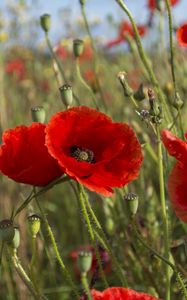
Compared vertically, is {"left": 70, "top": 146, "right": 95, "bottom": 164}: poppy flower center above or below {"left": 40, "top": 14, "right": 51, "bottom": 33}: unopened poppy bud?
below

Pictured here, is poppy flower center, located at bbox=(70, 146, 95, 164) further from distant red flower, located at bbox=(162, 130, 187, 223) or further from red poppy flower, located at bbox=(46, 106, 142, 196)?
distant red flower, located at bbox=(162, 130, 187, 223)

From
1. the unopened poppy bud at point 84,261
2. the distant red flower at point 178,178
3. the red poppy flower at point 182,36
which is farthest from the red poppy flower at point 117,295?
the red poppy flower at point 182,36

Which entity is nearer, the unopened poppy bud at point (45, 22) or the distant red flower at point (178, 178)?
the distant red flower at point (178, 178)

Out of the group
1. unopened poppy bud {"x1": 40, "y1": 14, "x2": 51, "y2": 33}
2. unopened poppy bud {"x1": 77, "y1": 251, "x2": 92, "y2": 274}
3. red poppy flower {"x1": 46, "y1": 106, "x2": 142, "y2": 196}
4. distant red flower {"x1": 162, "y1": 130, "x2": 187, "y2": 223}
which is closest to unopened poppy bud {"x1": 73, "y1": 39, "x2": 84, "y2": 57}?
unopened poppy bud {"x1": 40, "y1": 14, "x2": 51, "y2": 33}

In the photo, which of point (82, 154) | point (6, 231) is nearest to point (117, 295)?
point (6, 231)

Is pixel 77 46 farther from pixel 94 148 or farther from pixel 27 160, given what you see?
pixel 27 160

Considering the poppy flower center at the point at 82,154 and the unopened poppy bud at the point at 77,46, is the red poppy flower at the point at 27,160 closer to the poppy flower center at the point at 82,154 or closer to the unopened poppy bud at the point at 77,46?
the poppy flower center at the point at 82,154

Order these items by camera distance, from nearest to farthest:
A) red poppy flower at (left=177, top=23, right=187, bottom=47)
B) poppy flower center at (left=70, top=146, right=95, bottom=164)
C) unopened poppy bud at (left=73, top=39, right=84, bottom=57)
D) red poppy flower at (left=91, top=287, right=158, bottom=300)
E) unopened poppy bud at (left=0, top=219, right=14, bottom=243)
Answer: red poppy flower at (left=91, top=287, right=158, bottom=300), unopened poppy bud at (left=0, top=219, right=14, bottom=243), poppy flower center at (left=70, top=146, right=95, bottom=164), red poppy flower at (left=177, top=23, right=187, bottom=47), unopened poppy bud at (left=73, top=39, right=84, bottom=57)

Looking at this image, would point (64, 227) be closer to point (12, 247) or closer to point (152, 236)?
point (152, 236)
